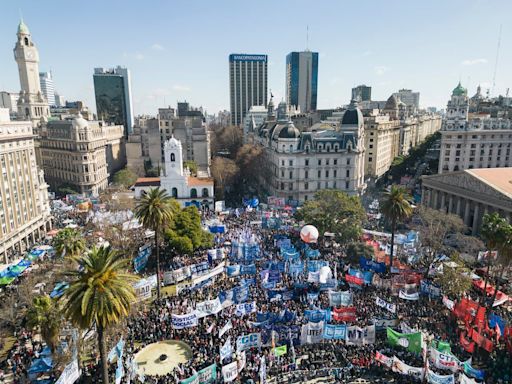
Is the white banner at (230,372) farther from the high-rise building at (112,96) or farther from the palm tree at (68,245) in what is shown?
the high-rise building at (112,96)

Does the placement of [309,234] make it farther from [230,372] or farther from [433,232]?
[230,372]

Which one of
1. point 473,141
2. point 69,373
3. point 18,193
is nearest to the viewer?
point 69,373

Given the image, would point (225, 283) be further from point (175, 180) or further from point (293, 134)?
point (293, 134)

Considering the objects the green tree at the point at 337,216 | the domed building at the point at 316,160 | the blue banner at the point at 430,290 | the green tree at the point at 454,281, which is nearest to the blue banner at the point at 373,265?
the blue banner at the point at 430,290

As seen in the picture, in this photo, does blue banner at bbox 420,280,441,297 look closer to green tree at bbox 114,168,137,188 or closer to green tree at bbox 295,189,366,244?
green tree at bbox 295,189,366,244

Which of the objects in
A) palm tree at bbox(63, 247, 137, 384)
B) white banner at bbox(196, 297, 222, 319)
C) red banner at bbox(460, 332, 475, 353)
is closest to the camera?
palm tree at bbox(63, 247, 137, 384)

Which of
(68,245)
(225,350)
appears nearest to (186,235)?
(68,245)

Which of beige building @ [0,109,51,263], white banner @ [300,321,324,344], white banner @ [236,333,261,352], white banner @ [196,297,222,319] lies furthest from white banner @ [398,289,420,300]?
beige building @ [0,109,51,263]
